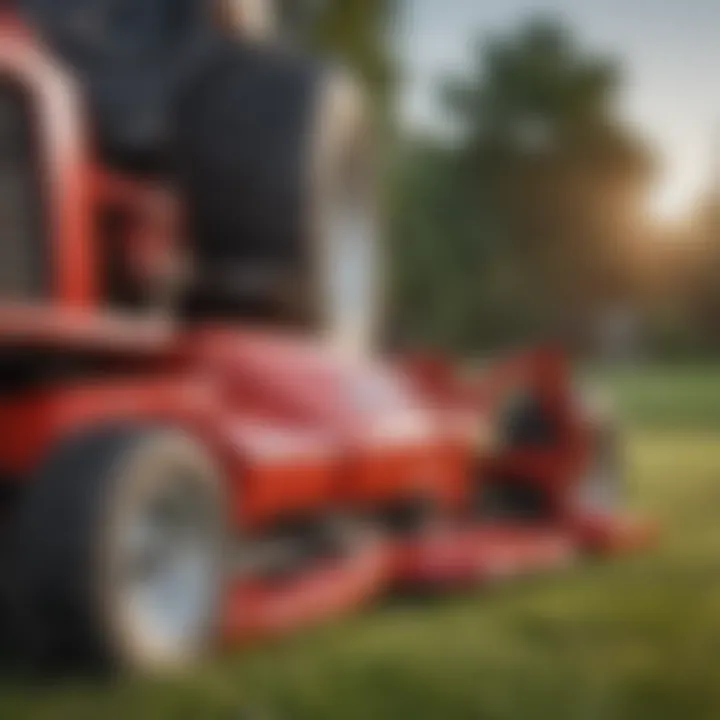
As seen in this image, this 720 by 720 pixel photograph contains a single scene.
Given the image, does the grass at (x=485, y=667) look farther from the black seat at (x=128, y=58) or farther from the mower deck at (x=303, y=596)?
the black seat at (x=128, y=58)

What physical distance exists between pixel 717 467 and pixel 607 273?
7.10ft

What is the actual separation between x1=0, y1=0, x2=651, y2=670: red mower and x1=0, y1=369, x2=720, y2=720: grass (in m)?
0.15

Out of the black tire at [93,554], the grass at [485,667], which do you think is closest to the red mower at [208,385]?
the black tire at [93,554]

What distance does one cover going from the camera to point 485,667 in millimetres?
2988

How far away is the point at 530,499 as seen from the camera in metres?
4.86

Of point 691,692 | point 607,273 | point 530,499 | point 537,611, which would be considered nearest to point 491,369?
point 530,499

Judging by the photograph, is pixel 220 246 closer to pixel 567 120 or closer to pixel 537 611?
pixel 567 120

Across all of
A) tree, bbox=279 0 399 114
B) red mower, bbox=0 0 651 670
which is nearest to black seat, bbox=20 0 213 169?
red mower, bbox=0 0 651 670

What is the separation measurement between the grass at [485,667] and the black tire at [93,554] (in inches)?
3.1

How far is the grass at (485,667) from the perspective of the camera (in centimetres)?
279

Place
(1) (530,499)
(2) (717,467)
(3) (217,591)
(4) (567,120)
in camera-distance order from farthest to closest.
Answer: (2) (717,467), (1) (530,499), (4) (567,120), (3) (217,591)

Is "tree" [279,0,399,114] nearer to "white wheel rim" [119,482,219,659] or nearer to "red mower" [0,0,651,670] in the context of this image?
"red mower" [0,0,651,670]

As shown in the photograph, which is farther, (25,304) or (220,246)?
(220,246)

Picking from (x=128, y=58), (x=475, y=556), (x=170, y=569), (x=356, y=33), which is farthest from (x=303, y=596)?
(x=356, y=33)
